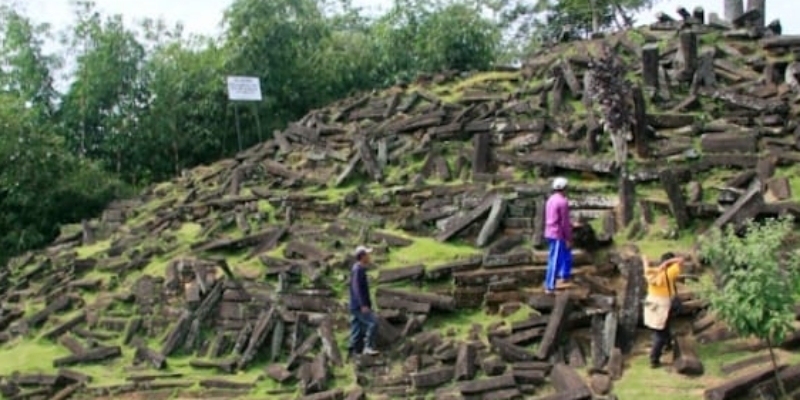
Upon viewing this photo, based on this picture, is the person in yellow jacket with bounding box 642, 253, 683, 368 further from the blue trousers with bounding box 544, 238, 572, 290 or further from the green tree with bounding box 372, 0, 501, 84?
the green tree with bounding box 372, 0, 501, 84

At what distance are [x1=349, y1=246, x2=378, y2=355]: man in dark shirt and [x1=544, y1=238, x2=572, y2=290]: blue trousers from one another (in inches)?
98.0

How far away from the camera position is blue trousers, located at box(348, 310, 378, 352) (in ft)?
43.7

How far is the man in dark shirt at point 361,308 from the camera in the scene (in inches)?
516

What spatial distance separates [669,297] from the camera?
11719mm

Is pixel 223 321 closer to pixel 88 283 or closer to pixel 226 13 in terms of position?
pixel 88 283

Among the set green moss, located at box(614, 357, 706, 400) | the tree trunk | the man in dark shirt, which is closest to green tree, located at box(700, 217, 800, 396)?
the tree trunk

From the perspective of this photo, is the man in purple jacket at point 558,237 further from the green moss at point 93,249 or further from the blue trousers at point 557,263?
the green moss at point 93,249

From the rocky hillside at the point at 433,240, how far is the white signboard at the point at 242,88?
78.9 inches

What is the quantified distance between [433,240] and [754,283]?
715 centimetres

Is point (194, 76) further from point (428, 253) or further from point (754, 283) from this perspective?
point (754, 283)

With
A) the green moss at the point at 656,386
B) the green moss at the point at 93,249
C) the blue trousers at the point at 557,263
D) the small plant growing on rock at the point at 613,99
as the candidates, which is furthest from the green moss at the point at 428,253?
the green moss at the point at 93,249

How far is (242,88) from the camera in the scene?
25.3m

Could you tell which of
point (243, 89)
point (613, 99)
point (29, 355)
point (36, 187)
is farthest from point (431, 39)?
point (29, 355)

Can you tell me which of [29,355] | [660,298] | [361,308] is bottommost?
[29,355]
